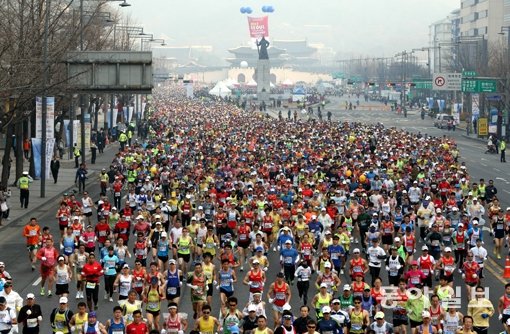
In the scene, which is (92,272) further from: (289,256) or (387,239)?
(387,239)

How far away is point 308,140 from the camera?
58.2m

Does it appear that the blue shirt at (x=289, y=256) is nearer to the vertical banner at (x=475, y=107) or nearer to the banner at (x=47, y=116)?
the banner at (x=47, y=116)

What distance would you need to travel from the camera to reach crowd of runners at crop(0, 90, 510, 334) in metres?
16.9

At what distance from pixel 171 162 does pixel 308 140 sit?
54.2ft

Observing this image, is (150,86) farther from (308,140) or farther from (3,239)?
(308,140)

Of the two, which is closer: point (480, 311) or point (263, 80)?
point (480, 311)

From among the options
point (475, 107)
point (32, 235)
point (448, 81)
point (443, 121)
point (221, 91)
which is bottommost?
point (443, 121)

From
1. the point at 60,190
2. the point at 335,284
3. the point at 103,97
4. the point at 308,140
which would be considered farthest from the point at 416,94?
the point at 335,284

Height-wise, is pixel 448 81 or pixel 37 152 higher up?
pixel 448 81

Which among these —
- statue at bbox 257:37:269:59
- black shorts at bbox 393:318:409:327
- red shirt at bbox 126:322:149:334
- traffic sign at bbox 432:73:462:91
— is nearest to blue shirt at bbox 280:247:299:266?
black shorts at bbox 393:318:409:327

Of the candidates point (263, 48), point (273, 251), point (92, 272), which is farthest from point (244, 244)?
point (263, 48)

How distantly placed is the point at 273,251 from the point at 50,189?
18.0 metres

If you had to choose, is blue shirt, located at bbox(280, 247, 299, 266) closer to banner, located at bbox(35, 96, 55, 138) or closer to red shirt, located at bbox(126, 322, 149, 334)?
red shirt, located at bbox(126, 322, 149, 334)

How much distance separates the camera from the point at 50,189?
44.1m
